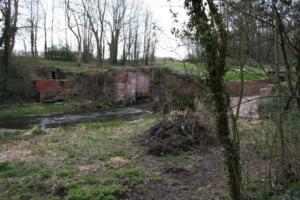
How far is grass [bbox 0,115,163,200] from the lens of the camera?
26.2 ft

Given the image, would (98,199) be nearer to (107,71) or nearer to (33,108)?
(33,108)

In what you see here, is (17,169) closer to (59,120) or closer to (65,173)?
(65,173)

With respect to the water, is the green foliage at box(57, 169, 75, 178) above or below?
above

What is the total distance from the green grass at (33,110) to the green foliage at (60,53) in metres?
16.8

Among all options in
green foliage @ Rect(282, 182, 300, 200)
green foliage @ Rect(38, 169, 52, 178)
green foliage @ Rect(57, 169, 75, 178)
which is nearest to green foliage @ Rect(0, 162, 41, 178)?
green foliage @ Rect(38, 169, 52, 178)

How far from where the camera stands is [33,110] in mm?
28484

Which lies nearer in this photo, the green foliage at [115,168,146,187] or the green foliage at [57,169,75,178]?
the green foliage at [115,168,146,187]

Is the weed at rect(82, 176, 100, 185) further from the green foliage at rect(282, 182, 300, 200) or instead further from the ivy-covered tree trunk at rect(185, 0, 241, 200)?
the green foliage at rect(282, 182, 300, 200)

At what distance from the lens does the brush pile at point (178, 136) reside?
35.2 feet

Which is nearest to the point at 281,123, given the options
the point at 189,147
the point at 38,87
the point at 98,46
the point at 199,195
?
the point at 199,195

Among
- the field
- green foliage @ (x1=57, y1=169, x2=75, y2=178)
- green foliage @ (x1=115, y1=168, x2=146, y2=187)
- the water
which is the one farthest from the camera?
the water

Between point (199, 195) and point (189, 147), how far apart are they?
135 inches

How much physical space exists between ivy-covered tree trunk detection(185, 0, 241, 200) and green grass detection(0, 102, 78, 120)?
73.6 feet

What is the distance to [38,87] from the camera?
1267 inches
